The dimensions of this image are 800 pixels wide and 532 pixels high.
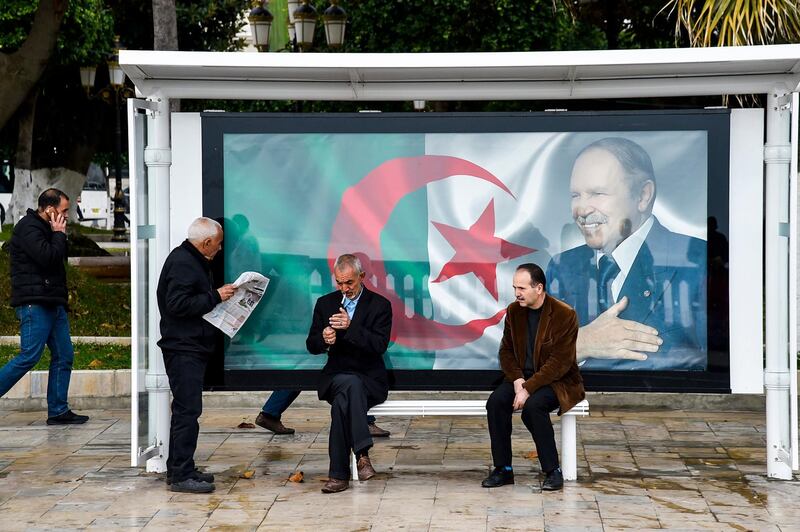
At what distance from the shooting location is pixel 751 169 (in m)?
8.27

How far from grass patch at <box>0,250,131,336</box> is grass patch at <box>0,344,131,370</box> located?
113cm

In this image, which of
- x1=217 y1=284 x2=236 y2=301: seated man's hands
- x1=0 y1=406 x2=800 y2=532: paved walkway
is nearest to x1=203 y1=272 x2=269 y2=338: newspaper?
x1=217 y1=284 x2=236 y2=301: seated man's hands

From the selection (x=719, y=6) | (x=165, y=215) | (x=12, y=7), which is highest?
(x=12, y=7)

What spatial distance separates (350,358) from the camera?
27.2 feet

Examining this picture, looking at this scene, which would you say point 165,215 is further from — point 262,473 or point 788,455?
point 788,455

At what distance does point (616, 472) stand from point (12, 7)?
18424 mm

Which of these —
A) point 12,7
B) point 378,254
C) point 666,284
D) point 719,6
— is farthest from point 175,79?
point 12,7

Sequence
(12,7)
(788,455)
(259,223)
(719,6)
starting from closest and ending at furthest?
(788,455) < (259,223) < (719,6) < (12,7)

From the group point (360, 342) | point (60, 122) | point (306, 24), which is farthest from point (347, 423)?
point (60, 122)

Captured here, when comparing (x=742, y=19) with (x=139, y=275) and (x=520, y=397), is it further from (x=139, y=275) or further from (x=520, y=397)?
(x=139, y=275)

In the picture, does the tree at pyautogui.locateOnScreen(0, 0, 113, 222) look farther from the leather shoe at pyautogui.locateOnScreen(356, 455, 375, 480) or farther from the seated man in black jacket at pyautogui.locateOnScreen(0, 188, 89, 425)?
the leather shoe at pyautogui.locateOnScreen(356, 455, 375, 480)

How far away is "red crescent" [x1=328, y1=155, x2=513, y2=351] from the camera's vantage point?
8.57 metres

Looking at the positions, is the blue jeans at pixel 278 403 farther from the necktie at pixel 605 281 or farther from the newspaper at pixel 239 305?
the necktie at pixel 605 281

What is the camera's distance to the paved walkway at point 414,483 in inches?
283
